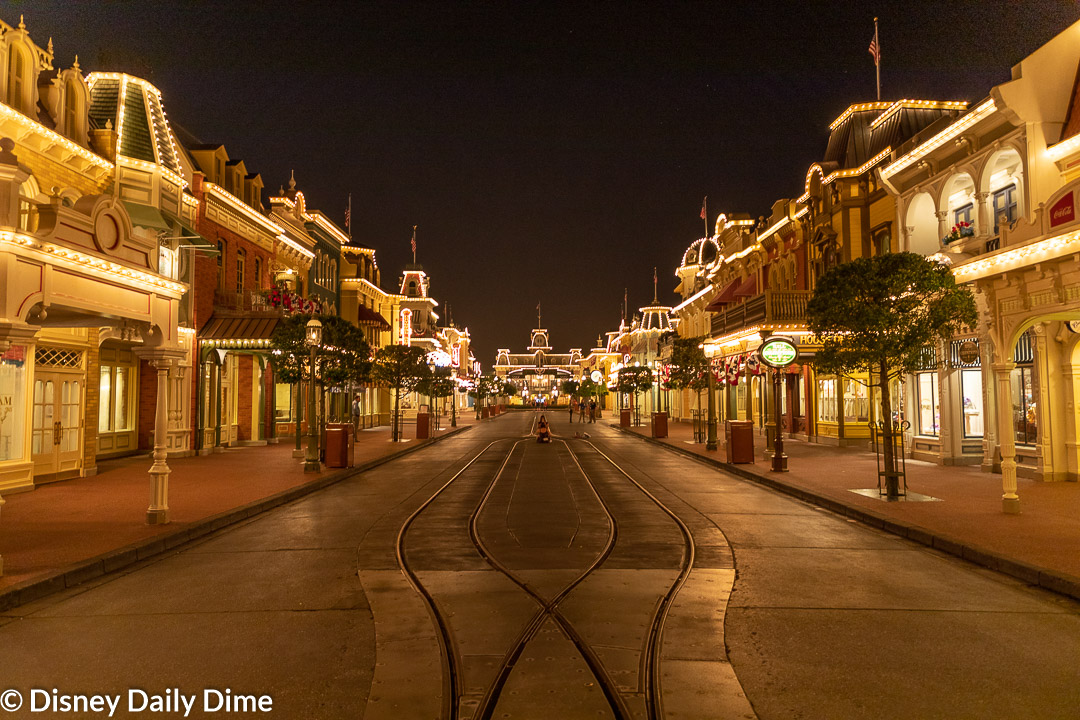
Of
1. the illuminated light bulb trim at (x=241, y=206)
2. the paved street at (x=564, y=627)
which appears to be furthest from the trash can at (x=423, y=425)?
the paved street at (x=564, y=627)

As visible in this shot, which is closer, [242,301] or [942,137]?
[942,137]

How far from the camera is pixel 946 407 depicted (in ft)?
63.2

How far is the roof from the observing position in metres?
24.4

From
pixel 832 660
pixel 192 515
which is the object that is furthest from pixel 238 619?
pixel 192 515

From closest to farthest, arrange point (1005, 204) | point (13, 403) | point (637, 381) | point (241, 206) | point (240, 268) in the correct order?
point (13, 403) → point (1005, 204) → point (241, 206) → point (240, 268) → point (637, 381)

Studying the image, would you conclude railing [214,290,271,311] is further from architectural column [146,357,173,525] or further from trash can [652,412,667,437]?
trash can [652,412,667,437]

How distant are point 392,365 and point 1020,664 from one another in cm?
3090

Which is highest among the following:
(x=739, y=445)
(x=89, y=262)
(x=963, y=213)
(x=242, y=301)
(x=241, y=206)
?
(x=241, y=206)

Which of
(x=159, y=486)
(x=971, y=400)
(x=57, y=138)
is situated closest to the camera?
(x=159, y=486)

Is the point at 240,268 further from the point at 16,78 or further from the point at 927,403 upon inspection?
the point at 927,403

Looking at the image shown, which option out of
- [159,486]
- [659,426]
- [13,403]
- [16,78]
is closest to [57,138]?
[16,78]

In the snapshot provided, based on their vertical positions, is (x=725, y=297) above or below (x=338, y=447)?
above

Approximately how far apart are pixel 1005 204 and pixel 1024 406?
4.91 m

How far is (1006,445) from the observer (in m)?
11.6
